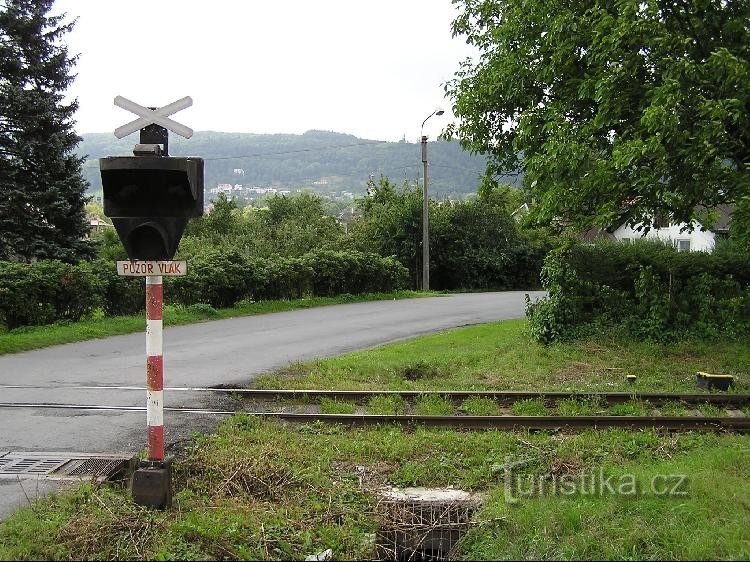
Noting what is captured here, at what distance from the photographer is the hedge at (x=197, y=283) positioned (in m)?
15.7

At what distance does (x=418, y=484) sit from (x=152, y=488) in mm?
2191

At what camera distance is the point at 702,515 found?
197 inches

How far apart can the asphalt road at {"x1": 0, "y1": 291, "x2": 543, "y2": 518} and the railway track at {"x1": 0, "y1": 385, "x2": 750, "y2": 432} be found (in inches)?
16.7

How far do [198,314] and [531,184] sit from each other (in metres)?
11.0

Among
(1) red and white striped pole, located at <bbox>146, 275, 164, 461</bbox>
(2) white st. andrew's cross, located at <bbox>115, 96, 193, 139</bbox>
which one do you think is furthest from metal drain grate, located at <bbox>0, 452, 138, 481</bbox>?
(2) white st. andrew's cross, located at <bbox>115, 96, 193, 139</bbox>

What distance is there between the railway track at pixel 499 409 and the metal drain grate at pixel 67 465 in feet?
6.33

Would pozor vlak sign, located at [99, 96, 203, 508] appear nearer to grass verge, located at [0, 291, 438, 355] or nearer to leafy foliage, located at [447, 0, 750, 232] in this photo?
leafy foliage, located at [447, 0, 750, 232]

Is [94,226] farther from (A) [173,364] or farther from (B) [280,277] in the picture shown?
(A) [173,364]

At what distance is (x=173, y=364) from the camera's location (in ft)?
40.1

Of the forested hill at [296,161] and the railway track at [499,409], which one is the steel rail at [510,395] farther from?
the forested hill at [296,161]

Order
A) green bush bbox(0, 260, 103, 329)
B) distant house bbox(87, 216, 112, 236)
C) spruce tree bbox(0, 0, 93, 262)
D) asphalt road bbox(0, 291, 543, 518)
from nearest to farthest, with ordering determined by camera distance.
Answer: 1. asphalt road bbox(0, 291, 543, 518)
2. green bush bbox(0, 260, 103, 329)
3. spruce tree bbox(0, 0, 93, 262)
4. distant house bbox(87, 216, 112, 236)

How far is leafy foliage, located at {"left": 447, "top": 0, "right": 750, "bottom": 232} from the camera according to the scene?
8.98 m

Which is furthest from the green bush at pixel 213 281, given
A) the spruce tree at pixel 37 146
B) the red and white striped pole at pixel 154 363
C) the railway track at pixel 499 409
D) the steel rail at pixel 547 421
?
the red and white striped pole at pixel 154 363

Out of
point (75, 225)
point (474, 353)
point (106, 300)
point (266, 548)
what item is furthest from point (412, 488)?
point (75, 225)
